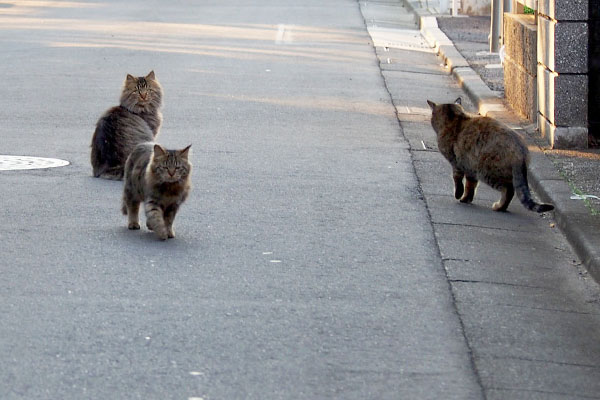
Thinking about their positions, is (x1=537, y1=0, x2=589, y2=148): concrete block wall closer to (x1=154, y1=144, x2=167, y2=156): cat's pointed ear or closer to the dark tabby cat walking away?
the dark tabby cat walking away

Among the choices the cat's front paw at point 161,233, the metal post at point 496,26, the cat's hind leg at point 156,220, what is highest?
the cat's hind leg at point 156,220

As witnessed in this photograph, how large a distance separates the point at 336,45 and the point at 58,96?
A: 7.83m

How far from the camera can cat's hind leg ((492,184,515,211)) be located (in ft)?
29.9

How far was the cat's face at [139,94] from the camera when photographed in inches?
419

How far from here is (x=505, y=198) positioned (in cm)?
916

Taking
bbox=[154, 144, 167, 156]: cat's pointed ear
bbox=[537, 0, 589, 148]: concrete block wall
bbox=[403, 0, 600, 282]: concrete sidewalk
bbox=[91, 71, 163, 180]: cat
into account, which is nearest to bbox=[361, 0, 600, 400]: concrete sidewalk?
bbox=[403, 0, 600, 282]: concrete sidewalk

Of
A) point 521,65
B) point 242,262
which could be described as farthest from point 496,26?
point 242,262

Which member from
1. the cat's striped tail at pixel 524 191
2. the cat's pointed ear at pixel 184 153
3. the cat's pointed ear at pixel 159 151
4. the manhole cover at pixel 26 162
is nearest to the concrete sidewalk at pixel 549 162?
the cat's striped tail at pixel 524 191

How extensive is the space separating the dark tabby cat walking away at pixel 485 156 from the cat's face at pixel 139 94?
265 cm

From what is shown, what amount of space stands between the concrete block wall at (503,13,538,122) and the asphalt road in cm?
128

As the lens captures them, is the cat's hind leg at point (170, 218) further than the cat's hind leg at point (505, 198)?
No

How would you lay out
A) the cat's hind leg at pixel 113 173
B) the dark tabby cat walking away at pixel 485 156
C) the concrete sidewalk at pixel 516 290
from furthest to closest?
the cat's hind leg at pixel 113 173 < the dark tabby cat walking away at pixel 485 156 < the concrete sidewalk at pixel 516 290

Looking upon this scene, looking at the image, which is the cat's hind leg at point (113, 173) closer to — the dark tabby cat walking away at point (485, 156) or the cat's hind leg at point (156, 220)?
the cat's hind leg at point (156, 220)

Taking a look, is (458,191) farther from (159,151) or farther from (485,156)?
(159,151)
